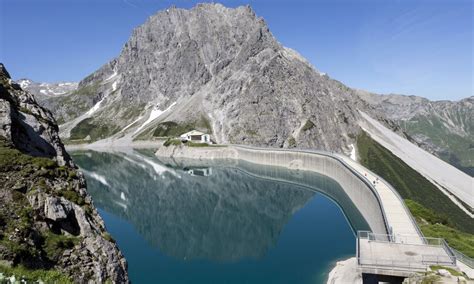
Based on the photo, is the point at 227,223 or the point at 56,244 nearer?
the point at 56,244

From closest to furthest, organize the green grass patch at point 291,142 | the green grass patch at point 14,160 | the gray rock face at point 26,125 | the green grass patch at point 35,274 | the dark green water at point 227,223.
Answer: the green grass patch at point 35,274, the green grass patch at point 14,160, the gray rock face at point 26,125, the dark green water at point 227,223, the green grass patch at point 291,142

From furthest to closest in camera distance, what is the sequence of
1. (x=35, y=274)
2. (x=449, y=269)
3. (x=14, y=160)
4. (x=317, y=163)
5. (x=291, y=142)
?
(x=291, y=142) → (x=317, y=163) → (x=449, y=269) → (x=14, y=160) → (x=35, y=274)

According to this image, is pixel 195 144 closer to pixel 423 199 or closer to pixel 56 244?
pixel 423 199

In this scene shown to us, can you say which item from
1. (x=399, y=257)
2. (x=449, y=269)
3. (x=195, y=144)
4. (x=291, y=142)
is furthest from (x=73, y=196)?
(x=291, y=142)

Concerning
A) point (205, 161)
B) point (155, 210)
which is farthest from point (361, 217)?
point (205, 161)

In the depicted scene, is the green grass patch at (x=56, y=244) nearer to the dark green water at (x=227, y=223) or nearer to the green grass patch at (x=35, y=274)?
the green grass patch at (x=35, y=274)

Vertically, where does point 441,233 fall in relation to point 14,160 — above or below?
below

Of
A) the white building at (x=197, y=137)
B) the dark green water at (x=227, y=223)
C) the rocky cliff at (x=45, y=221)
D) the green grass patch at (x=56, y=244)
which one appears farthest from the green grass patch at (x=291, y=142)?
the green grass patch at (x=56, y=244)

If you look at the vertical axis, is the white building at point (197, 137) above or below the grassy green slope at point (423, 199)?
above

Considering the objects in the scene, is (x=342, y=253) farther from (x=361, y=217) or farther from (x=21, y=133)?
(x=21, y=133)
